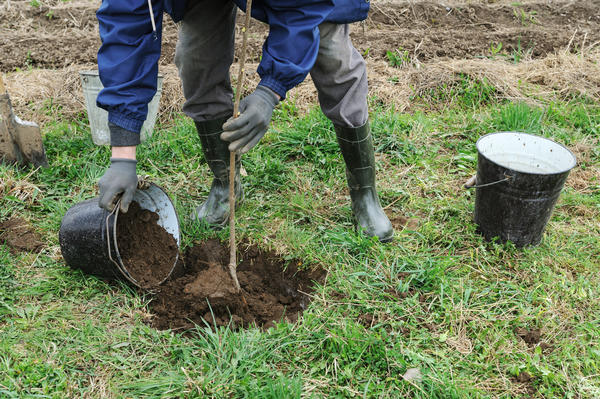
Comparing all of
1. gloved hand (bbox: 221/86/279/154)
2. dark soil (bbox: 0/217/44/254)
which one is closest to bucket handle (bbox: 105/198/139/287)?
gloved hand (bbox: 221/86/279/154)

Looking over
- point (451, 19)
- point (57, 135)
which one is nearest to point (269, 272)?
point (57, 135)

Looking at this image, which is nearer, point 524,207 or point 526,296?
point 526,296

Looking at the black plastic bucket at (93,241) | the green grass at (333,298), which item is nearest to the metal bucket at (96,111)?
the green grass at (333,298)

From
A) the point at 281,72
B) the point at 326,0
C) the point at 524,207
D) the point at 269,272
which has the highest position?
the point at 326,0

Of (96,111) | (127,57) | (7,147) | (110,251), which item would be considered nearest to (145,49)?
(127,57)

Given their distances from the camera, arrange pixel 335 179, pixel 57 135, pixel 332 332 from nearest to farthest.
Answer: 1. pixel 332 332
2. pixel 335 179
3. pixel 57 135

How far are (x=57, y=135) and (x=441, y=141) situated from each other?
2.70 meters

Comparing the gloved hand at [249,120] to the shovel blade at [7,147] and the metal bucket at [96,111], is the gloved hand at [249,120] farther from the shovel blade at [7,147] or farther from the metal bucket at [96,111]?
the shovel blade at [7,147]

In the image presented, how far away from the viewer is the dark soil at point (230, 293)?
2.23 meters

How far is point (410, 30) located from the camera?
5.29 meters

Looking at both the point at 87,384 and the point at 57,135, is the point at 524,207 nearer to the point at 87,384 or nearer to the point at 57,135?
the point at 87,384

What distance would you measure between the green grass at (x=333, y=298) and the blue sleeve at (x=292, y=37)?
1.02 m

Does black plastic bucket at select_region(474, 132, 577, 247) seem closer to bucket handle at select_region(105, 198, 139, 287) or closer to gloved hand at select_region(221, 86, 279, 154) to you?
gloved hand at select_region(221, 86, 279, 154)

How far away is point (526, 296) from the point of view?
2.36 metres
